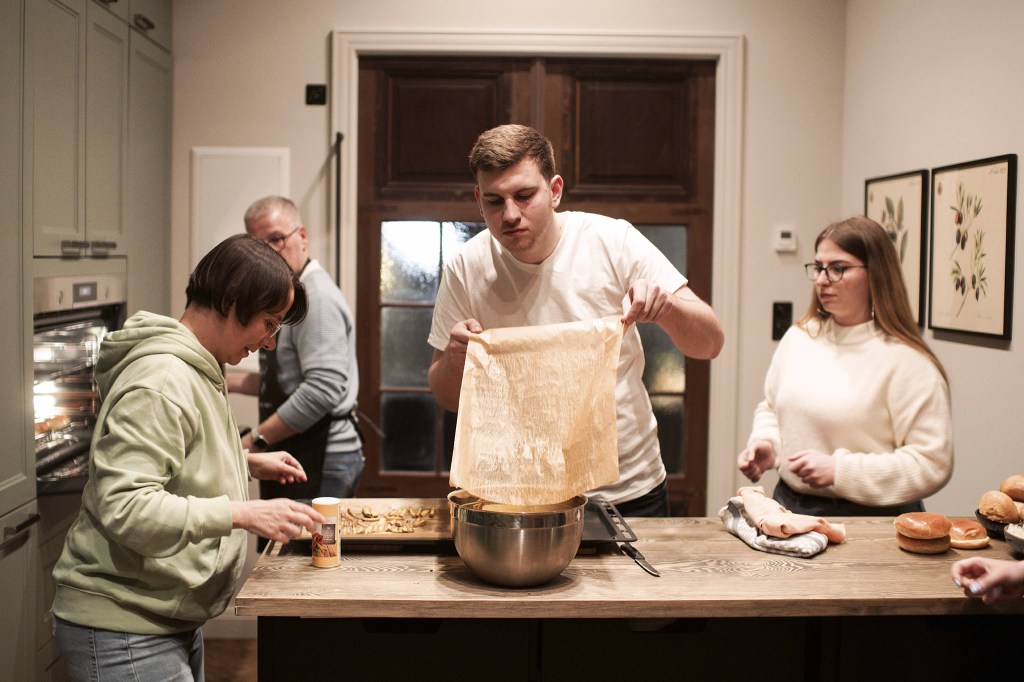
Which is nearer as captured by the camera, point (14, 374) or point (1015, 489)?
point (1015, 489)

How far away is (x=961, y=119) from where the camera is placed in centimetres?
276

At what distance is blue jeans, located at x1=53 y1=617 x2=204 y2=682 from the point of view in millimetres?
1469

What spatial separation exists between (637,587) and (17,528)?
170 centimetres

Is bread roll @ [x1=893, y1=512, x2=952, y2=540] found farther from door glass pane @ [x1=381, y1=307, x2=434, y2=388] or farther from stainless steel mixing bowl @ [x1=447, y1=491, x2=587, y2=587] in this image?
→ door glass pane @ [x1=381, y1=307, x2=434, y2=388]

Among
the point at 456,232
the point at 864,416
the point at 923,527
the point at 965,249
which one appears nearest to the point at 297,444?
the point at 456,232

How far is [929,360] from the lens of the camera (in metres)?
2.10

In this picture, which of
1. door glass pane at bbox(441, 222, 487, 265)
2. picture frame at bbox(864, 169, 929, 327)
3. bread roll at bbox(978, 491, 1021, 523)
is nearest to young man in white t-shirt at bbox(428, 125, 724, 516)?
bread roll at bbox(978, 491, 1021, 523)

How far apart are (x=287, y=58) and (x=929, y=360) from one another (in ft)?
8.53

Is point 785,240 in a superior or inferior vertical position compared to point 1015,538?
superior

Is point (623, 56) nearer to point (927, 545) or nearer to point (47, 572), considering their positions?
point (927, 545)

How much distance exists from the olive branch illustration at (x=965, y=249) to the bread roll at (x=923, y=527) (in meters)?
1.08

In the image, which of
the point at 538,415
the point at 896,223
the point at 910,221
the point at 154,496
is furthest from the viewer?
the point at 896,223

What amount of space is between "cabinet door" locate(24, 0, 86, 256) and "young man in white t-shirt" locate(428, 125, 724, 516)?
1.18 meters

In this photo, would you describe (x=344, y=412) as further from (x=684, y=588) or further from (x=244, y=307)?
(x=684, y=588)
